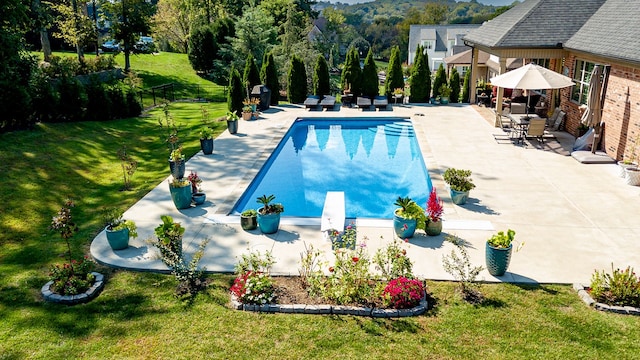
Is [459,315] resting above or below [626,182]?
below

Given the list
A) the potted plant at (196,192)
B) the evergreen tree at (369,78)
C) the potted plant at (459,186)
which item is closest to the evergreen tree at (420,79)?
the evergreen tree at (369,78)

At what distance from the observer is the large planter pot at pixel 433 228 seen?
31.9 ft

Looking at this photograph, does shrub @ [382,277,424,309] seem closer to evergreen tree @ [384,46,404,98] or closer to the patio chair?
the patio chair

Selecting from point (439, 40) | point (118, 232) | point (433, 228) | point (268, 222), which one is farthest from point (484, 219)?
point (439, 40)

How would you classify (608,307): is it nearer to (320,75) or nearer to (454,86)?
(454,86)

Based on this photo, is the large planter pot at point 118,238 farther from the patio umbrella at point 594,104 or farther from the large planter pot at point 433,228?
the patio umbrella at point 594,104

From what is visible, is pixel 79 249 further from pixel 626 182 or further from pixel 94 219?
pixel 626 182

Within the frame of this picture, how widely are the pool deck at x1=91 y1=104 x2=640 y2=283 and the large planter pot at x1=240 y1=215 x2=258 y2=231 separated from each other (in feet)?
0.52

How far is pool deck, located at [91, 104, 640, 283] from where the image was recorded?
28.8 feet

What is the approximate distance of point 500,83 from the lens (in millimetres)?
16484

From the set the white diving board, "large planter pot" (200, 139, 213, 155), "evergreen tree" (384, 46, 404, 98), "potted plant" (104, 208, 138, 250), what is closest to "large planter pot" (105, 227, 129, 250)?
"potted plant" (104, 208, 138, 250)

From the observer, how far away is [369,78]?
25953 mm

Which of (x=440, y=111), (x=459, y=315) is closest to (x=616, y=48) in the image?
(x=440, y=111)

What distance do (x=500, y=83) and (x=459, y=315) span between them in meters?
11.8
